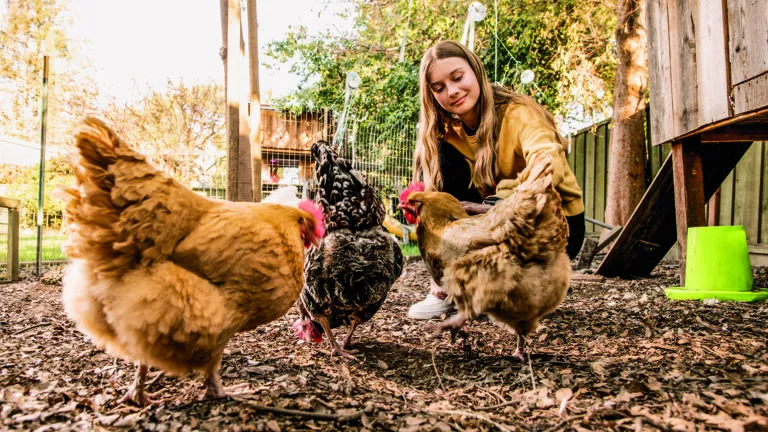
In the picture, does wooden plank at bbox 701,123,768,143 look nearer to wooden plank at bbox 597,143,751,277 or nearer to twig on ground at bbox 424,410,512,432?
wooden plank at bbox 597,143,751,277

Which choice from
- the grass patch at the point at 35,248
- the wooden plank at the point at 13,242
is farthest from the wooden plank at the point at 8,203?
the grass patch at the point at 35,248

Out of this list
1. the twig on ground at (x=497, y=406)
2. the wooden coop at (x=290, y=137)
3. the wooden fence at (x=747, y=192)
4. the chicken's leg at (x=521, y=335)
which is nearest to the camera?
the twig on ground at (x=497, y=406)

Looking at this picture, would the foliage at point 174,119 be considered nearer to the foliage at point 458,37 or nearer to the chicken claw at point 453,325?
the foliage at point 458,37

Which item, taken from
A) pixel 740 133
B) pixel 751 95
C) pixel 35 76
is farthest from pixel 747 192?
pixel 35 76

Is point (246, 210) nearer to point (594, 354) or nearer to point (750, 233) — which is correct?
point (594, 354)

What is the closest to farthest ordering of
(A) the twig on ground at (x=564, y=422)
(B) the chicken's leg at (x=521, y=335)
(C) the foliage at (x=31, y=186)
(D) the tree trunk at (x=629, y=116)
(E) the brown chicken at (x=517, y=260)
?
(A) the twig on ground at (x=564, y=422) < (E) the brown chicken at (x=517, y=260) < (B) the chicken's leg at (x=521, y=335) < (D) the tree trunk at (x=629, y=116) < (C) the foliage at (x=31, y=186)

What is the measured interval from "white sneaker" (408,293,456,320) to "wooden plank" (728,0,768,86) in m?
2.34

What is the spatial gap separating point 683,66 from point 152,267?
3767 mm

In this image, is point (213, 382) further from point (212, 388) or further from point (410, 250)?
point (410, 250)

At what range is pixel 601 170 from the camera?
7.70 m

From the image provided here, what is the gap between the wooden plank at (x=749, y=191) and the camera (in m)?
4.91

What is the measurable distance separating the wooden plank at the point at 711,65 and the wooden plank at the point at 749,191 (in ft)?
8.21

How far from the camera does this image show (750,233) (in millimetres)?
5059

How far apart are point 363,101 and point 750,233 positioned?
7.07 m
